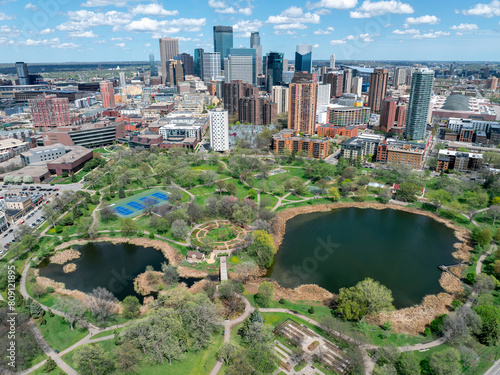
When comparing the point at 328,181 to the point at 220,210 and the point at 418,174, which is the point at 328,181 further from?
the point at 220,210

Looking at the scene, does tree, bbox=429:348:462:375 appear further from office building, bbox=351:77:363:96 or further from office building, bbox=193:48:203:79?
office building, bbox=193:48:203:79

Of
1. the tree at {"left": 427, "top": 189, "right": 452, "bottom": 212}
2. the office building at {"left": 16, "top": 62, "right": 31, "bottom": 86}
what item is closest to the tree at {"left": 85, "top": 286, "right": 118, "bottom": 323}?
the tree at {"left": 427, "top": 189, "right": 452, "bottom": 212}

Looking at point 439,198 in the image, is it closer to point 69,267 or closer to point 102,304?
point 102,304

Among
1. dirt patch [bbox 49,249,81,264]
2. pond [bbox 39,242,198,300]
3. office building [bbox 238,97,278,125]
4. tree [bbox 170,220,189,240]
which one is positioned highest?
office building [bbox 238,97,278,125]

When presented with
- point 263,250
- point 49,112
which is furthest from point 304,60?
point 263,250

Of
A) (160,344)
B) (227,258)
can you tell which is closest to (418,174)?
(227,258)

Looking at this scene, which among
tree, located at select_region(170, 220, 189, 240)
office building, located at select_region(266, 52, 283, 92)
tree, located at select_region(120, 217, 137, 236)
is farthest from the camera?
office building, located at select_region(266, 52, 283, 92)

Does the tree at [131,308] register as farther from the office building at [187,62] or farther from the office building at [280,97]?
the office building at [187,62]
